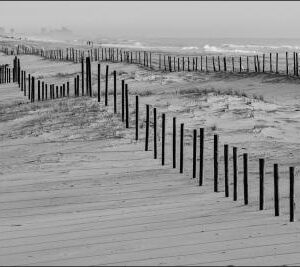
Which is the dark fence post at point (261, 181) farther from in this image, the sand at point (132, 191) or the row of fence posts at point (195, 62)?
the row of fence posts at point (195, 62)

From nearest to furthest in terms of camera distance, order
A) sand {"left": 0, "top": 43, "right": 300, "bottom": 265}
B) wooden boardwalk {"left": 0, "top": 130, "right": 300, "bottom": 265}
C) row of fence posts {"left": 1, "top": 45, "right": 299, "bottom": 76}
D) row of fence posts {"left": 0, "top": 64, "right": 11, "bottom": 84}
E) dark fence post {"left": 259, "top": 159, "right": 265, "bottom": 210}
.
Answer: wooden boardwalk {"left": 0, "top": 130, "right": 300, "bottom": 265}
sand {"left": 0, "top": 43, "right": 300, "bottom": 265}
dark fence post {"left": 259, "top": 159, "right": 265, "bottom": 210}
row of fence posts {"left": 0, "top": 64, "right": 11, "bottom": 84}
row of fence posts {"left": 1, "top": 45, "right": 299, "bottom": 76}

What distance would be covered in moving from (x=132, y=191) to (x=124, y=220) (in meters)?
1.61

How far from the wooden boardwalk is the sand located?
1 cm

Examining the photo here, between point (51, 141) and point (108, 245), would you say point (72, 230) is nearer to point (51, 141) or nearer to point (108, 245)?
point (108, 245)

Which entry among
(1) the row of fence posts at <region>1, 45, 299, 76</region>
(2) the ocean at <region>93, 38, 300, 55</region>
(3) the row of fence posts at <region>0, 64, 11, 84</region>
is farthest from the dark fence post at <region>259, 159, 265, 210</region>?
(2) the ocean at <region>93, 38, 300, 55</region>

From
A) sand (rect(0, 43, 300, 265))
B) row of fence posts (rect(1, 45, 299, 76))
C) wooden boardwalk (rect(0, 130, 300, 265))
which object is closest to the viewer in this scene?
wooden boardwalk (rect(0, 130, 300, 265))

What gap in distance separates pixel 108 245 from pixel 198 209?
6.16ft

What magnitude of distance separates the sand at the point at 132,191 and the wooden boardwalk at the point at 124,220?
0.01 m

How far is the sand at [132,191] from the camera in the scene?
21.7ft

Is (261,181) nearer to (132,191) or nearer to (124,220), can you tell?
(124,220)

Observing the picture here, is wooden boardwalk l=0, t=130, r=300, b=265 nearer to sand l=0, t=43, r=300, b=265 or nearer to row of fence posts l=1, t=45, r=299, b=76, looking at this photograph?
sand l=0, t=43, r=300, b=265

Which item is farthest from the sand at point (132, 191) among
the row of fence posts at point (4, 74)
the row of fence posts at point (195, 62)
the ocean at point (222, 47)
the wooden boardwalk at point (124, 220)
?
the ocean at point (222, 47)

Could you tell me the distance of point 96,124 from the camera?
14836 millimetres

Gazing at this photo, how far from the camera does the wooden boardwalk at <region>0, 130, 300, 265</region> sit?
21.1ft
